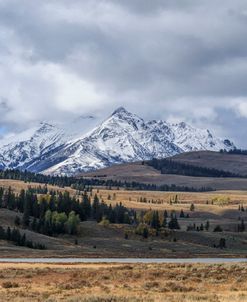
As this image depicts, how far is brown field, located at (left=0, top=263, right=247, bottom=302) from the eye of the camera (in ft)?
136

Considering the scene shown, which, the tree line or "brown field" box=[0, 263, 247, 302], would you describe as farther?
the tree line

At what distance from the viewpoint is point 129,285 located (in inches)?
2028

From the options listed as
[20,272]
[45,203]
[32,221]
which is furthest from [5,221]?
[20,272]

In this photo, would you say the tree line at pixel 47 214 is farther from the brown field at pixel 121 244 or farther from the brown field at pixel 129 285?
the brown field at pixel 129 285

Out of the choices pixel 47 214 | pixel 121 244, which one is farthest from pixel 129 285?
pixel 47 214

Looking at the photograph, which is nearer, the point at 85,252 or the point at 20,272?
the point at 20,272

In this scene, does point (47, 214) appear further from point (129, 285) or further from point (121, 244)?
point (129, 285)

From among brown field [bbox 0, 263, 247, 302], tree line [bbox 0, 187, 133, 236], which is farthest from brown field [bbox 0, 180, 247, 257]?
brown field [bbox 0, 263, 247, 302]

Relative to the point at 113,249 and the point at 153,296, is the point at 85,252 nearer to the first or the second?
the point at 113,249

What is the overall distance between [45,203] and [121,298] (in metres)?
148

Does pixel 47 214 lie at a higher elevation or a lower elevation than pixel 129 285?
higher

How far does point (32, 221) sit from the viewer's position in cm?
16938

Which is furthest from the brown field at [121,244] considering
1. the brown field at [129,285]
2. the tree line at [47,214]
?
the brown field at [129,285]

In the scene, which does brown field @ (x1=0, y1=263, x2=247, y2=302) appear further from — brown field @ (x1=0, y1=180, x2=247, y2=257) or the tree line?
the tree line
